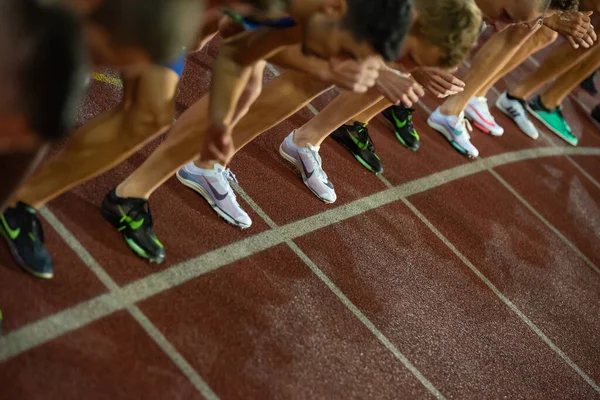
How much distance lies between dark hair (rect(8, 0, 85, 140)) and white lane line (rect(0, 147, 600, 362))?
1.05 metres

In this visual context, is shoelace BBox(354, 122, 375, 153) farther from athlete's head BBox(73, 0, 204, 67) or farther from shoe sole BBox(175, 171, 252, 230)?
athlete's head BBox(73, 0, 204, 67)

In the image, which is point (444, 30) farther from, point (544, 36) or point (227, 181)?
point (544, 36)

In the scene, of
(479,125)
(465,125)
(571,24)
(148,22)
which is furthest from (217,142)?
(479,125)

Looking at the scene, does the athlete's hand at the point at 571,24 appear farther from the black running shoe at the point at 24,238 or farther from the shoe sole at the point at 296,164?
the black running shoe at the point at 24,238

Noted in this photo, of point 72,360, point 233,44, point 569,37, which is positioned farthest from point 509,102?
point 72,360

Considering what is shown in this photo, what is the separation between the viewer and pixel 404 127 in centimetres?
503

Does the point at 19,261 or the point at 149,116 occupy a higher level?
the point at 149,116

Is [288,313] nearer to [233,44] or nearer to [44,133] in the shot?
[233,44]

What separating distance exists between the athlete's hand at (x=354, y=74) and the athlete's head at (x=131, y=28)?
29.9 inches

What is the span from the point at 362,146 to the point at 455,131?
1241mm

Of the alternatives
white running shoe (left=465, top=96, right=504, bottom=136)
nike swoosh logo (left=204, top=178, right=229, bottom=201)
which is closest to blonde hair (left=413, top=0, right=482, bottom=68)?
nike swoosh logo (left=204, top=178, right=229, bottom=201)

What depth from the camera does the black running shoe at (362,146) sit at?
176 inches

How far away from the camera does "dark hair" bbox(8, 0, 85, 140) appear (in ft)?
4.62

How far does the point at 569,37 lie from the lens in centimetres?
483
